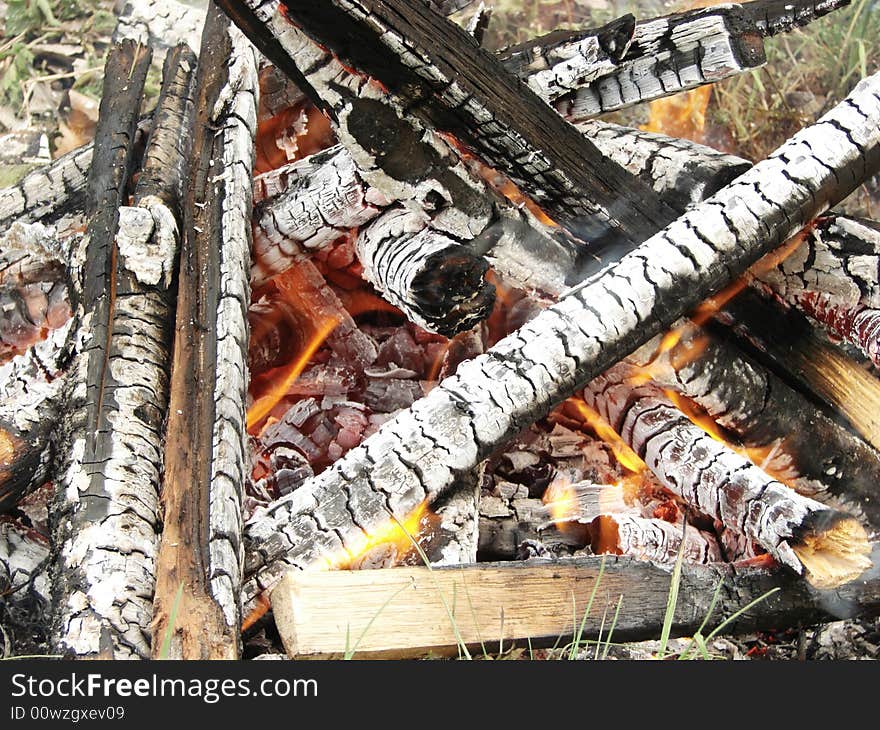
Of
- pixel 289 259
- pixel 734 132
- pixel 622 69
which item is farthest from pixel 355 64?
pixel 734 132

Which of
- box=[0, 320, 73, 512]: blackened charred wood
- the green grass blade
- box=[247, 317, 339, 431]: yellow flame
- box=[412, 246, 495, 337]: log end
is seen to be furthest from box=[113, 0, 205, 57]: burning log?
the green grass blade

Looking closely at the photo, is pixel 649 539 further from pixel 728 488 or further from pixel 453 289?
pixel 453 289

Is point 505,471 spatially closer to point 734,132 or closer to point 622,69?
point 622,69

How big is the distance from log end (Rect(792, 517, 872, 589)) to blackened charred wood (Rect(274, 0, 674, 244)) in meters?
0.84

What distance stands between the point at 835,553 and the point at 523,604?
701 millimetres

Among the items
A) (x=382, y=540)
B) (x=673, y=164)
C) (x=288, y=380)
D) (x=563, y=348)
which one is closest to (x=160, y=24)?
(x=288, y=380)

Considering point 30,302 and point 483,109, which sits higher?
point 30,302

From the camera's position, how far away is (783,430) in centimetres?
236

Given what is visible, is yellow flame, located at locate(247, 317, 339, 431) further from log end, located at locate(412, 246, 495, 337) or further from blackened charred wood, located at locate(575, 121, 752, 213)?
blackened charred wood, located at locate(575, 121, 752, 213)

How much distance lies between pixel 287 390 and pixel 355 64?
3.67 feet

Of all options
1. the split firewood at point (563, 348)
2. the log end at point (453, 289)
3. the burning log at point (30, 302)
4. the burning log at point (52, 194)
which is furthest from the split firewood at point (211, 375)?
the burning log at point (30, 302)

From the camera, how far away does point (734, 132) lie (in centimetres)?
379

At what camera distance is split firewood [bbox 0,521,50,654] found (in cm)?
210

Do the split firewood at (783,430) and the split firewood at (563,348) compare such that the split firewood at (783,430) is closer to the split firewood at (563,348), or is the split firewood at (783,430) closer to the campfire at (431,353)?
Result: the campfire at (431,353)
